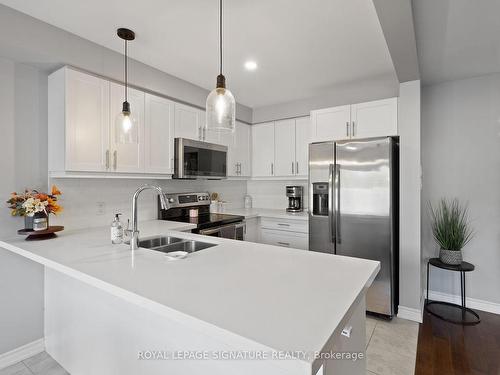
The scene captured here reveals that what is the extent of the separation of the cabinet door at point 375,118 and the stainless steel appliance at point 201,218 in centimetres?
166

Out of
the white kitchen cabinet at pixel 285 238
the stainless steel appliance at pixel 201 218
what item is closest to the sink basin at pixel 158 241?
the stainless steel appliance at pixel 201 218

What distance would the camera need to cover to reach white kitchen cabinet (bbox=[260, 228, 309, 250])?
10.7 feet

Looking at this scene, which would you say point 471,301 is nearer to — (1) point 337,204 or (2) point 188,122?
(1) point 337,204

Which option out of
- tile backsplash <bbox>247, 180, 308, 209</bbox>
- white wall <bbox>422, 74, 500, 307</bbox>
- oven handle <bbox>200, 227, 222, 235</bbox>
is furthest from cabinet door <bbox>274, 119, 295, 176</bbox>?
white wall <bbox>422, 74, 500, 307</bbox>

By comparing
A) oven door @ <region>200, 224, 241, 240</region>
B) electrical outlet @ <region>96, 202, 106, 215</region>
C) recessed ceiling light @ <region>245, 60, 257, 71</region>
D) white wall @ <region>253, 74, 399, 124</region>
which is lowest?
oven door @ <region>200, 224, 241, 240</region>

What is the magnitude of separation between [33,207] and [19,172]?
44 centimetres

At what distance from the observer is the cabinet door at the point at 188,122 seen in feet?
9.47

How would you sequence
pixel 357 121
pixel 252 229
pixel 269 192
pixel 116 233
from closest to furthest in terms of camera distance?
pixel 116 233 → pixel 357 121 → pixel 252 229 → pixel 269 192

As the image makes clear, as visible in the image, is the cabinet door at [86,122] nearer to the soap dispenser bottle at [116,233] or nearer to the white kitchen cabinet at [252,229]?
the soap dispenser bottle at [116,233]

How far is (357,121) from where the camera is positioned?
9.48 ft

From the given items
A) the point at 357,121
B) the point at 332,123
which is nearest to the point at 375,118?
the point at 357,121

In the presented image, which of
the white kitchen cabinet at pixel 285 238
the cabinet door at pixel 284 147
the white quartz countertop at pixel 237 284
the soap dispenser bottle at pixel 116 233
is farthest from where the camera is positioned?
the cabinet door at pixel 284 147

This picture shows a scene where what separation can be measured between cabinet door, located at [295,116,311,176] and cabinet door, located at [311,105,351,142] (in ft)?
1.53

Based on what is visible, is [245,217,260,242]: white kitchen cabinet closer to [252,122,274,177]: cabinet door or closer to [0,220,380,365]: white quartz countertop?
[252,122,274,177]: cabinet door
